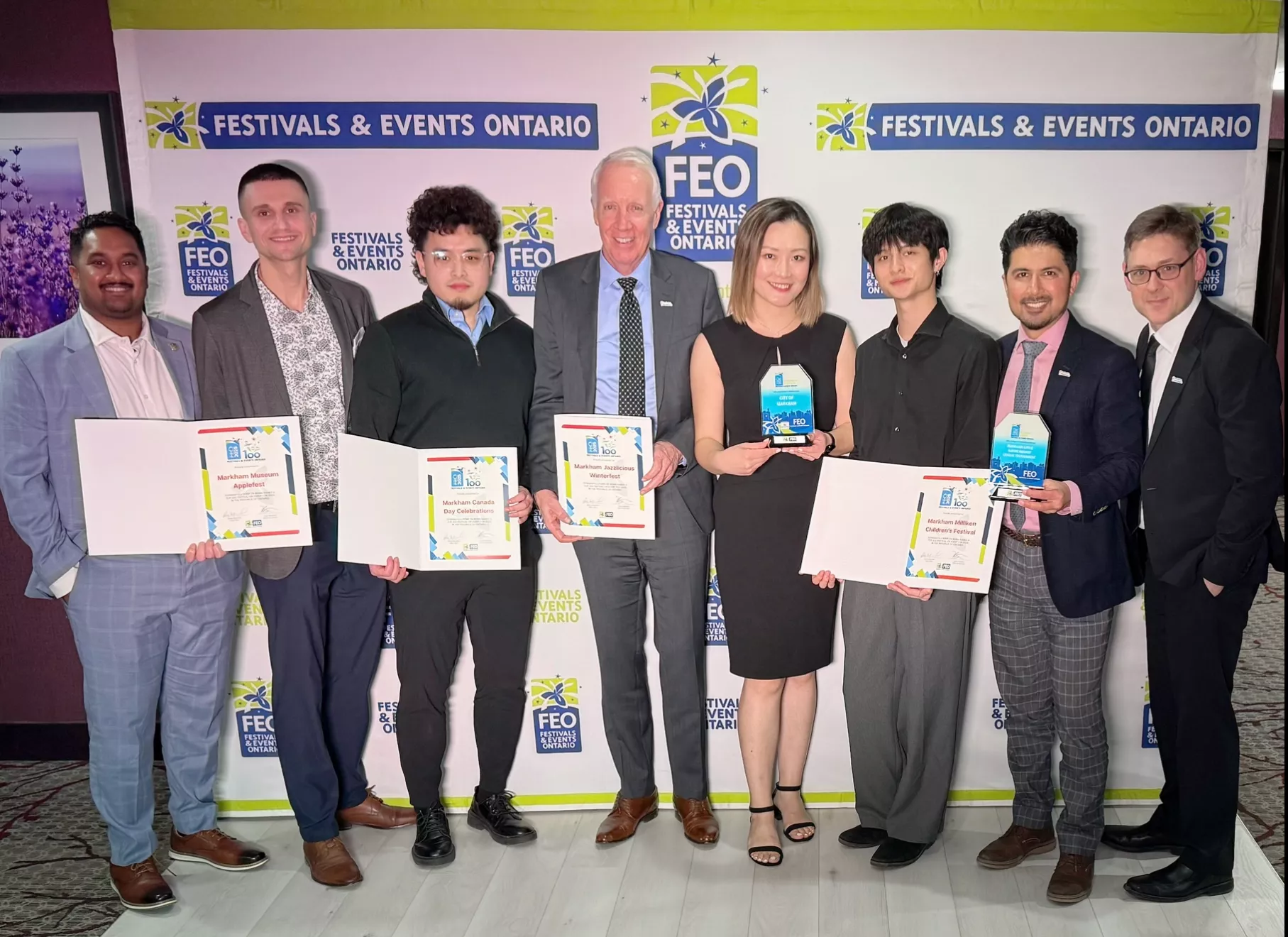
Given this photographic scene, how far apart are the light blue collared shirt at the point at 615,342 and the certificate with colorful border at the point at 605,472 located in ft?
0.44

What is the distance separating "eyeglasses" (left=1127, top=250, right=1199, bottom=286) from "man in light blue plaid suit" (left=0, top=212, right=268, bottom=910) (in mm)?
2823

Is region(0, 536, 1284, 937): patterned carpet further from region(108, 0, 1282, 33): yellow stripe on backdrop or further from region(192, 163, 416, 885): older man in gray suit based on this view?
region(108, 0, 1282, 33): yellow stripe on backdrop

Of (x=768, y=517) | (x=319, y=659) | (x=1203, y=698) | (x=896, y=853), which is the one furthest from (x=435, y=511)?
(x=1203, y=698)

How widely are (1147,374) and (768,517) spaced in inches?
46.8

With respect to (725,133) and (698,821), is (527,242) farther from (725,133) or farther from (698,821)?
(698,821)

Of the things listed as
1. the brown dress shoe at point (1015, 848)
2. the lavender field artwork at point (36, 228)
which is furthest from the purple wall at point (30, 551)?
the brown dress shoe at point (1015, 848)

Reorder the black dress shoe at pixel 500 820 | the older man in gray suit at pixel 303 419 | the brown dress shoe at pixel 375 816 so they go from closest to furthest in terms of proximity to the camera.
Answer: the older man in gray suit at pixel 303 419
the black dress shoe at pixel 500 820
the brown dress shoe at pixel 375 816

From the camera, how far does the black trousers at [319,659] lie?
118 inches

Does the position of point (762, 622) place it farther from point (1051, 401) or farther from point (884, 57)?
point (884, 57)

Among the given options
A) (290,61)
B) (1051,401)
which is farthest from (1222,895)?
(290,61)

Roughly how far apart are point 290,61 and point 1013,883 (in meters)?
3.41

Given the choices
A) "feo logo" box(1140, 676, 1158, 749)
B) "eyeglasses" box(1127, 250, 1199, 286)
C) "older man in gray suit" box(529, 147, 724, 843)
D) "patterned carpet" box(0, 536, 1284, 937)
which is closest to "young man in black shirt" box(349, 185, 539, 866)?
"older man in gray suit" box(529, 147, 724, 843)

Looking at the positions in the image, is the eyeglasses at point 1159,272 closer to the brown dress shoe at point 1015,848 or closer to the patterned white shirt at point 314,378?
the brown dress shoe at point 1015,848

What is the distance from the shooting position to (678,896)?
289 centimetres
